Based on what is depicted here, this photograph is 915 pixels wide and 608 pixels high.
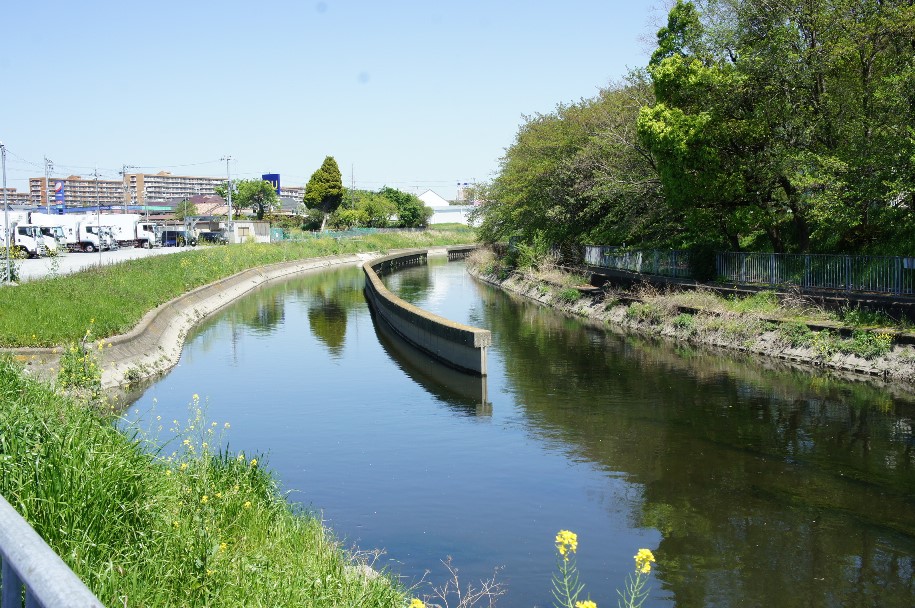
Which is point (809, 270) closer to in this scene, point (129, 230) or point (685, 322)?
point (685, 322)

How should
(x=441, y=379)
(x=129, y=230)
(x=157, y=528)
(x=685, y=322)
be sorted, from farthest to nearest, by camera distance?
(x=129, y=230), (x=685, y=322), (x=441, y=379), (x=157, y=528)

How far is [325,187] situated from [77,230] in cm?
5341

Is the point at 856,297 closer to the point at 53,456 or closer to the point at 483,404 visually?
the point at 483,404

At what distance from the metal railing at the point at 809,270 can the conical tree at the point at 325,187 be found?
90525 mm

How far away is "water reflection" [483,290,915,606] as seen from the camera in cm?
1141

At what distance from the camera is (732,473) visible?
52.4 ft

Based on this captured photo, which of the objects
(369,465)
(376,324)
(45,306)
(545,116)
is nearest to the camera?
(369,465)

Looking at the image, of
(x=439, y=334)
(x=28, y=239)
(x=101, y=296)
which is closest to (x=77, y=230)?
(x=28, y=239)

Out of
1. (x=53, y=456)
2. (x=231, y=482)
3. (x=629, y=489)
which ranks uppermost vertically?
(x=53, y=456)

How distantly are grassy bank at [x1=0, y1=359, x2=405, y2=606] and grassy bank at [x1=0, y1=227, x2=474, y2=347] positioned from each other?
1235 cm

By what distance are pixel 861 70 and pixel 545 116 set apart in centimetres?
3213

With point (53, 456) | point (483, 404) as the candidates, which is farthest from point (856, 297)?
point (53, 456)

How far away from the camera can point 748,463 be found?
653 inches

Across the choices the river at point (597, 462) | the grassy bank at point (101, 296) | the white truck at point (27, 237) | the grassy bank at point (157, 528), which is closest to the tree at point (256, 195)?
the white truck at point (27, 237)
